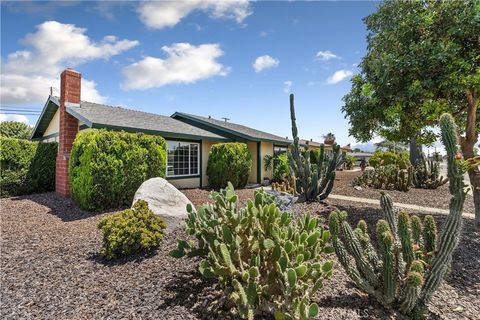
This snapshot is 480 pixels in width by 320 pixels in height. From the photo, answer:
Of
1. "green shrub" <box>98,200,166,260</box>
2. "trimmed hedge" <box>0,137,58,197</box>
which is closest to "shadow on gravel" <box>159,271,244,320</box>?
"green shrub" <box>98,200,166,260</box>

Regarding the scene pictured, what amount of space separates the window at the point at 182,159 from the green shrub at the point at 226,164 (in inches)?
33.9

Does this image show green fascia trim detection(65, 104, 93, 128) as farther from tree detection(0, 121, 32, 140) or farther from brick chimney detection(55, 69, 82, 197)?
tree detection(0, 121, 32, 140)

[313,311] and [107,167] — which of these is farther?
[107,167]

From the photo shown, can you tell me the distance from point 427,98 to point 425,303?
16.3ft

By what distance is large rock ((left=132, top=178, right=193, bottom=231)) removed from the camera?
5.39 m

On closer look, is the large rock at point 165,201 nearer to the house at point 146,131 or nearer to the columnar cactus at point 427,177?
the house at point 146,131

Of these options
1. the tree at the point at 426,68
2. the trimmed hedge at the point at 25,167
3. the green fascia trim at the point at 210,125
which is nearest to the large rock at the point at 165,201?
the tree at the point at 426,68

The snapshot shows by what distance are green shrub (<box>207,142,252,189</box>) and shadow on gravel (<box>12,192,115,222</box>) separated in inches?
242

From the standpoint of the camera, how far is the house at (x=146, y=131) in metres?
10.0

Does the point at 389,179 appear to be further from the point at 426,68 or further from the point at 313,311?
the point at 313,311

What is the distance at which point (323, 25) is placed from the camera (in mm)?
8406

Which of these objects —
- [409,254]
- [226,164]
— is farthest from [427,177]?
[409,254]

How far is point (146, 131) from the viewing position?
10805mm

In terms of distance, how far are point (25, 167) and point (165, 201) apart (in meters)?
8.65
